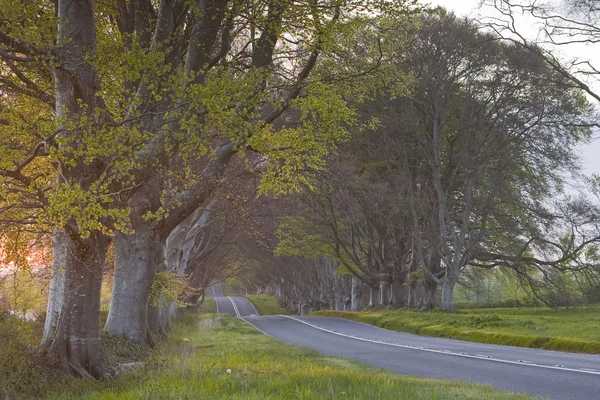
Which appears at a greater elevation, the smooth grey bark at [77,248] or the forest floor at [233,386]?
the smooth grey bark at [77,248]

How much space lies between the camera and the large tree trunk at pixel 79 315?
9719 mm

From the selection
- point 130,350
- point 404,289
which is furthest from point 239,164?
point 404,289

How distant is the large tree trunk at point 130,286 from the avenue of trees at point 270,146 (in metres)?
0.04

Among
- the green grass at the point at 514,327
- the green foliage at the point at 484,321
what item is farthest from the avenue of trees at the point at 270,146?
the green foliage at the point at 484,321

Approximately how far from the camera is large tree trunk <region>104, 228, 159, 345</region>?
551 inches

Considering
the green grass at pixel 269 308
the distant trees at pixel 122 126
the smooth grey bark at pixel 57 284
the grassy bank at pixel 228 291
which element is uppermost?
the distant trees at pixel 122 126

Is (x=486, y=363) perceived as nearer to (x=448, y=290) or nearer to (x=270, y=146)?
(x=270, y=146)

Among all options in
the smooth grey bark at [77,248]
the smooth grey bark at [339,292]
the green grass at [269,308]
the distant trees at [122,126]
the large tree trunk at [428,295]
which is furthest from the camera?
the green grass at [269,308]

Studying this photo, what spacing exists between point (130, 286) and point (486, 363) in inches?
335

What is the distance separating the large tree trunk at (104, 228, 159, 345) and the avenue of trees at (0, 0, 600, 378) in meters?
0.04

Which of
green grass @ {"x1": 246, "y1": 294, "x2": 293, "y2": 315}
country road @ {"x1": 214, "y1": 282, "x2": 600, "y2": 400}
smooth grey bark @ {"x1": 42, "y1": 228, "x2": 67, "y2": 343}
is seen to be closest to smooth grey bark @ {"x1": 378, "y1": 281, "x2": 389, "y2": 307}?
country road @ {"x1": 214, "y1": 282, "x2": 600, "y2": 400}

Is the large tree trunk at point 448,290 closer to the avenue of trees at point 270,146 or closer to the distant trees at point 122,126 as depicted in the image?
the avenue of trees at point 270,146

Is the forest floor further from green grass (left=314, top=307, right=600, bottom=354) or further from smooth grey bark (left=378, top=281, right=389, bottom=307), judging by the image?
smooth grey bark (left=378, top=281, right=389, bottom=307)

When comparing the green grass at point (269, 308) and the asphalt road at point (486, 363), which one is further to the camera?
the green grass at point (269, 308)
